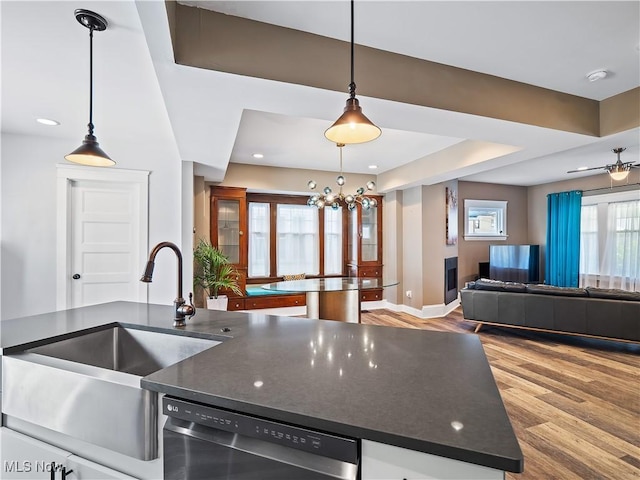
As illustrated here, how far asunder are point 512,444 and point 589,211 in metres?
7.05

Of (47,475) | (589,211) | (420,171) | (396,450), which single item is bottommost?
(47,475)

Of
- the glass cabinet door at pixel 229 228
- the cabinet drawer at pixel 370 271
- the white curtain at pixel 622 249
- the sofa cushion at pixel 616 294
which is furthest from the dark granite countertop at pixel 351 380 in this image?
the white curtain at pixel 622 249

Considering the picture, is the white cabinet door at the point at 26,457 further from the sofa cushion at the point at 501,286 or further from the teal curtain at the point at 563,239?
the teal curtain at the point at 563,239

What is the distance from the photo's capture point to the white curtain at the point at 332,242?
640 cm

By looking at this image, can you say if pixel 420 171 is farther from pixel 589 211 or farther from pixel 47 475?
pixel 47 475

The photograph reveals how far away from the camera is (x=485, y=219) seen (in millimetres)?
6918

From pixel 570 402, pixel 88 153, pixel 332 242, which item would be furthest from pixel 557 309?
pixel 88 153

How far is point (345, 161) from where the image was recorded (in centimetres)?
529

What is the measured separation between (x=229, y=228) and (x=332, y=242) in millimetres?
2082

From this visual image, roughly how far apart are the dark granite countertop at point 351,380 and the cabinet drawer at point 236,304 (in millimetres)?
3546

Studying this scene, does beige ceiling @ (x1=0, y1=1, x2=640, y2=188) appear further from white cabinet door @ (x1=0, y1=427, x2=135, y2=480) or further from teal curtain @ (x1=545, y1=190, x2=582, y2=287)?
teal curtain @ (x1=545, y1=190, x2=582, y2=287)

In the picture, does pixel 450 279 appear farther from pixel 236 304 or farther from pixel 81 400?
pixel 81 400

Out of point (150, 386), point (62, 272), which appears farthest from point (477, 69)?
point (62, 272)

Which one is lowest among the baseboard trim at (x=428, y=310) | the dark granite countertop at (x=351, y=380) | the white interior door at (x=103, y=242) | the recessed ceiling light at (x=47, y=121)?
the baseboard trim at (x=428, y=310)
